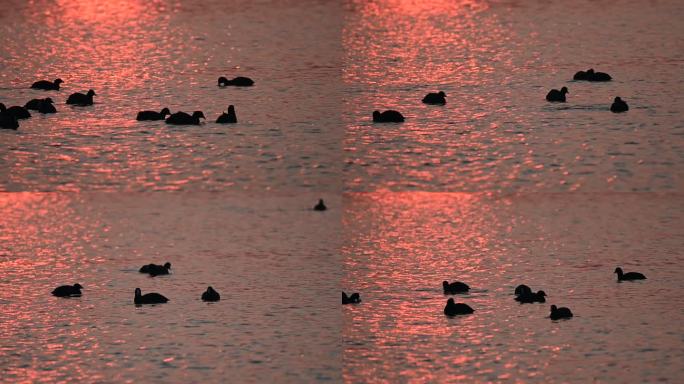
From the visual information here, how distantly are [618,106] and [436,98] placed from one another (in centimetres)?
325

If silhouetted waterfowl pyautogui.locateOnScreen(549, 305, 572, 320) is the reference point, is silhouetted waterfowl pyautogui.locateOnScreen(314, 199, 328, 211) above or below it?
above

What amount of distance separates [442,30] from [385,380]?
22052 millimetres

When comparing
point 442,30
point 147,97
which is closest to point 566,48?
point 442,30

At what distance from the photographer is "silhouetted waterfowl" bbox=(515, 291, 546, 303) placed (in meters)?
24.0

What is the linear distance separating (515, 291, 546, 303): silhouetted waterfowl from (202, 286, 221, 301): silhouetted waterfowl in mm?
4263

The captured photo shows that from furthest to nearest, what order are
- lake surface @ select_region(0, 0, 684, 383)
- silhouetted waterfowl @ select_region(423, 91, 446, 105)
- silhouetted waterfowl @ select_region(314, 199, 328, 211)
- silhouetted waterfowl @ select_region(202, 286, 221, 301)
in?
1. silhouetted waterfowl @ select_region(423, 91, 446, 105)
2. silhouetted waterfowl @ select_region(314, 199, 328, 211)
3. silhouetted waterfowl @ select_region(202, 286, 221, 301)
4. lake surface @ select_region(0, 0, 684, 383)

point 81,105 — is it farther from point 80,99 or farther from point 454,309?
point 454,309

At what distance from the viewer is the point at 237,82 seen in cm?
3419

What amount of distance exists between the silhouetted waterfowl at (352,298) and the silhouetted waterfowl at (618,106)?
29.0 feet

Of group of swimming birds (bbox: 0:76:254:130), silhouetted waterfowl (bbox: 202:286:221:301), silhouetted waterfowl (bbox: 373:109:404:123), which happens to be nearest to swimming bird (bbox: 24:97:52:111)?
group of swimming birds (bbox: 0:76:254:130)

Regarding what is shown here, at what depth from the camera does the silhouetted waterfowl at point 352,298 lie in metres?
24.0

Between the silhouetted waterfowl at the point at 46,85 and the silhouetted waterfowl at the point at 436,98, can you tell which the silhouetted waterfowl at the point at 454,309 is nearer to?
the silhouetted waterfowl at the point at 436,98

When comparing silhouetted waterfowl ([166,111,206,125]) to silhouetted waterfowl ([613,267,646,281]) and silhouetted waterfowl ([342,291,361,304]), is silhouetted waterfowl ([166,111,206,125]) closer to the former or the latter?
silhouetted waterfowl ([342,291,361,304])

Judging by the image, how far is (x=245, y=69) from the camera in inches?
1443
